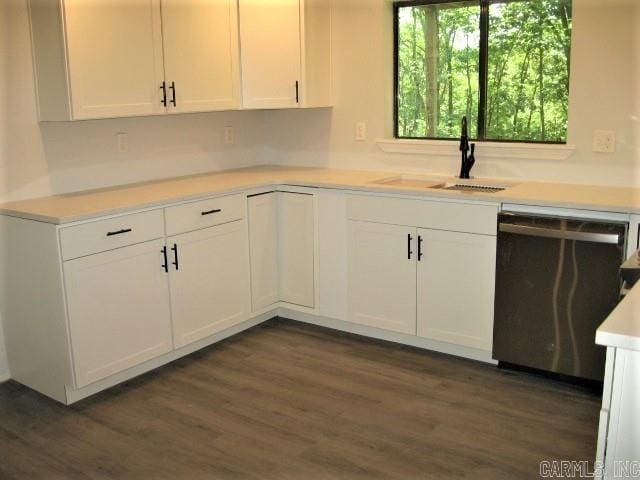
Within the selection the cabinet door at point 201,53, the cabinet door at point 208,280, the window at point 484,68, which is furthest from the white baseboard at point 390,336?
the cabinet door at point 201,53

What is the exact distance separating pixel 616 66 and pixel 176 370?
2.77m

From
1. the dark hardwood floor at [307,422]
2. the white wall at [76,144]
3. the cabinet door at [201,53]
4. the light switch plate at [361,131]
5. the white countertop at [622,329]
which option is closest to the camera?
the white countertop at [622,329]

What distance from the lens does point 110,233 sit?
3.20 meters

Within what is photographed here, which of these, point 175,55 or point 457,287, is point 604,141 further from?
point 175,55

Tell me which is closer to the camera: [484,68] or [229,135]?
A: [484,68]

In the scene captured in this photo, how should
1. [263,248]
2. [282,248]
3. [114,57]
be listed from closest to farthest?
1. [114,57]
2. [263,248]
3. [282,248]

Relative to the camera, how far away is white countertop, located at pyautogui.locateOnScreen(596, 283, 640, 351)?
5.01ft

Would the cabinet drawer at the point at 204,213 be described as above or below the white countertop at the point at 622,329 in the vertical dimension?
below

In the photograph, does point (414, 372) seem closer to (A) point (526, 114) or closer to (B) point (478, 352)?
(B) point (478, 352)

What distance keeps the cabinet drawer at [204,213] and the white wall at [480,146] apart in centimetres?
100

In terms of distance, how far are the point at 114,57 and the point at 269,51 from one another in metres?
1.07

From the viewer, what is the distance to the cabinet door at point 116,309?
313 centimetres

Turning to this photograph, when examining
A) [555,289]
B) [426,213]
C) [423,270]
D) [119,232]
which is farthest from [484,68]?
[119,232]

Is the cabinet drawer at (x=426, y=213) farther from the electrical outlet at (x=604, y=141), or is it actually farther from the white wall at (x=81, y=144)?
the white wall at (x=81, y=144)
